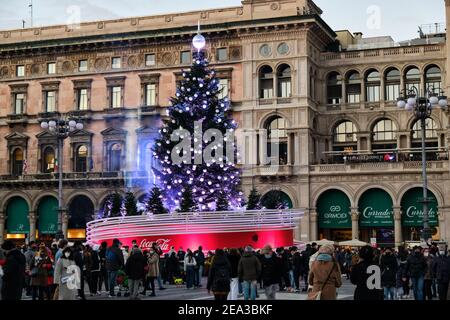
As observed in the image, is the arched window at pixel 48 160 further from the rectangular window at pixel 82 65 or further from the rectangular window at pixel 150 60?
the rectangular window at pixel 150 60

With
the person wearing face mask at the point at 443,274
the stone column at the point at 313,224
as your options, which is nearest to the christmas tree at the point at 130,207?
the stone column at the point at 313,224

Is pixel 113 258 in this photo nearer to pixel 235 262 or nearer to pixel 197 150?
pixel 235 262

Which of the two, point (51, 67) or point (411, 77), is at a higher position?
point (51, 67)

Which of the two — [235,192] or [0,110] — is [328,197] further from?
[0,110]

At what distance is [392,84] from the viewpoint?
2164 inches

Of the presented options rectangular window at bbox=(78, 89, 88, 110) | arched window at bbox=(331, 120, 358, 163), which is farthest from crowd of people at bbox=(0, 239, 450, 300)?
rectangular window at bbox=(78, 89, 88, 110)

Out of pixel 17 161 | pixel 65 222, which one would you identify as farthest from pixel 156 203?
pixel 17 161

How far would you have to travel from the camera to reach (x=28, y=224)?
194ft

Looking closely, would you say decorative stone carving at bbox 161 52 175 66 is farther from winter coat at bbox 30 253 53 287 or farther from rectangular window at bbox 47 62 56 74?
winter coat at bbox 30 253 53 287

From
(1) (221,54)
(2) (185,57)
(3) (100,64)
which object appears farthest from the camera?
(3) (100,64)

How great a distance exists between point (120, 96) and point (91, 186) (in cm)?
684

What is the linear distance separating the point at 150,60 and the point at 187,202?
25.2 meters
